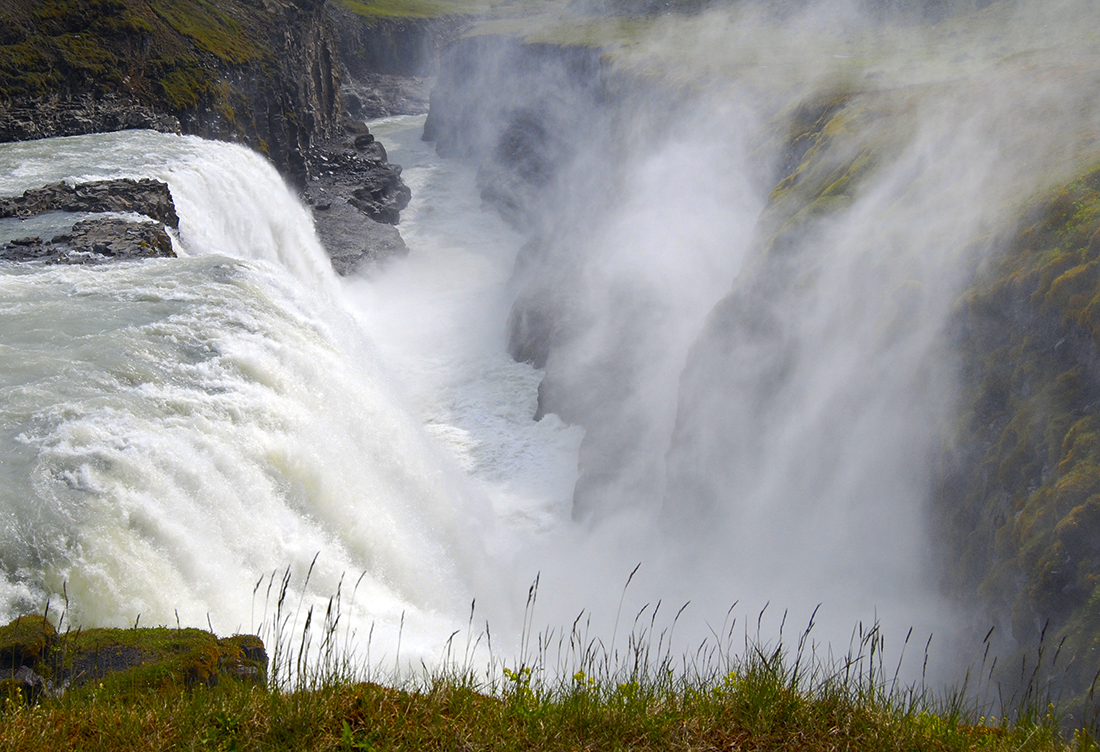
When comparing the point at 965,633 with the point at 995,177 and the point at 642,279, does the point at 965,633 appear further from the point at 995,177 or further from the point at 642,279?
the point at 642,279

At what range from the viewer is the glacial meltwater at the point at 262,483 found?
832 cm

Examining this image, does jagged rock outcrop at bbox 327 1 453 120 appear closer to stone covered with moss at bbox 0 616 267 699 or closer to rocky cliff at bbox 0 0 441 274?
rocky cliff at bbox 0 0 441 274

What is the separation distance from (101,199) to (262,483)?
37.1 ft

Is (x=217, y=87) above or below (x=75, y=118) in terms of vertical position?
above

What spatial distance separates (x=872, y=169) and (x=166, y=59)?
2699cm

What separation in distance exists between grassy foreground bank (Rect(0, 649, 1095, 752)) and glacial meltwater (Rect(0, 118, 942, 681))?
1.95ft

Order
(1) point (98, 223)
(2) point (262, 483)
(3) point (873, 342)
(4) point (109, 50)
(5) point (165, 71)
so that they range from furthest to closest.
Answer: (5) point (165, 71), (4) point (109, 50), (1) point (98, 223), (3) point (873, 342), (2) point (262, 483)

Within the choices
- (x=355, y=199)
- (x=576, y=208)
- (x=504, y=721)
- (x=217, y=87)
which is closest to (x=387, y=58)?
(x=355, y=199)

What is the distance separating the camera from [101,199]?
58.9ft

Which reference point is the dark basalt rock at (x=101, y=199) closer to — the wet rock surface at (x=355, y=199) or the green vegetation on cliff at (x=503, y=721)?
the wet rock surface at (x=355, y=199)

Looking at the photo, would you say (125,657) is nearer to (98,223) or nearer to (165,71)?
(98,223)

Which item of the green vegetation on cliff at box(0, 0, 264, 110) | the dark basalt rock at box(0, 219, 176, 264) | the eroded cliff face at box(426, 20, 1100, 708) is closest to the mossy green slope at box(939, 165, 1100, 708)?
the eroded cliff face at box(426, 20, 1100, 708)

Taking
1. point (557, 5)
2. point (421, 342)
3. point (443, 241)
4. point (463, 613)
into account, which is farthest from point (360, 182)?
point (557, 5)

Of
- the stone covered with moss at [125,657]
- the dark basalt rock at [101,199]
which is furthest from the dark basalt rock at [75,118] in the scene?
the stone covered with moss at [125,657]
